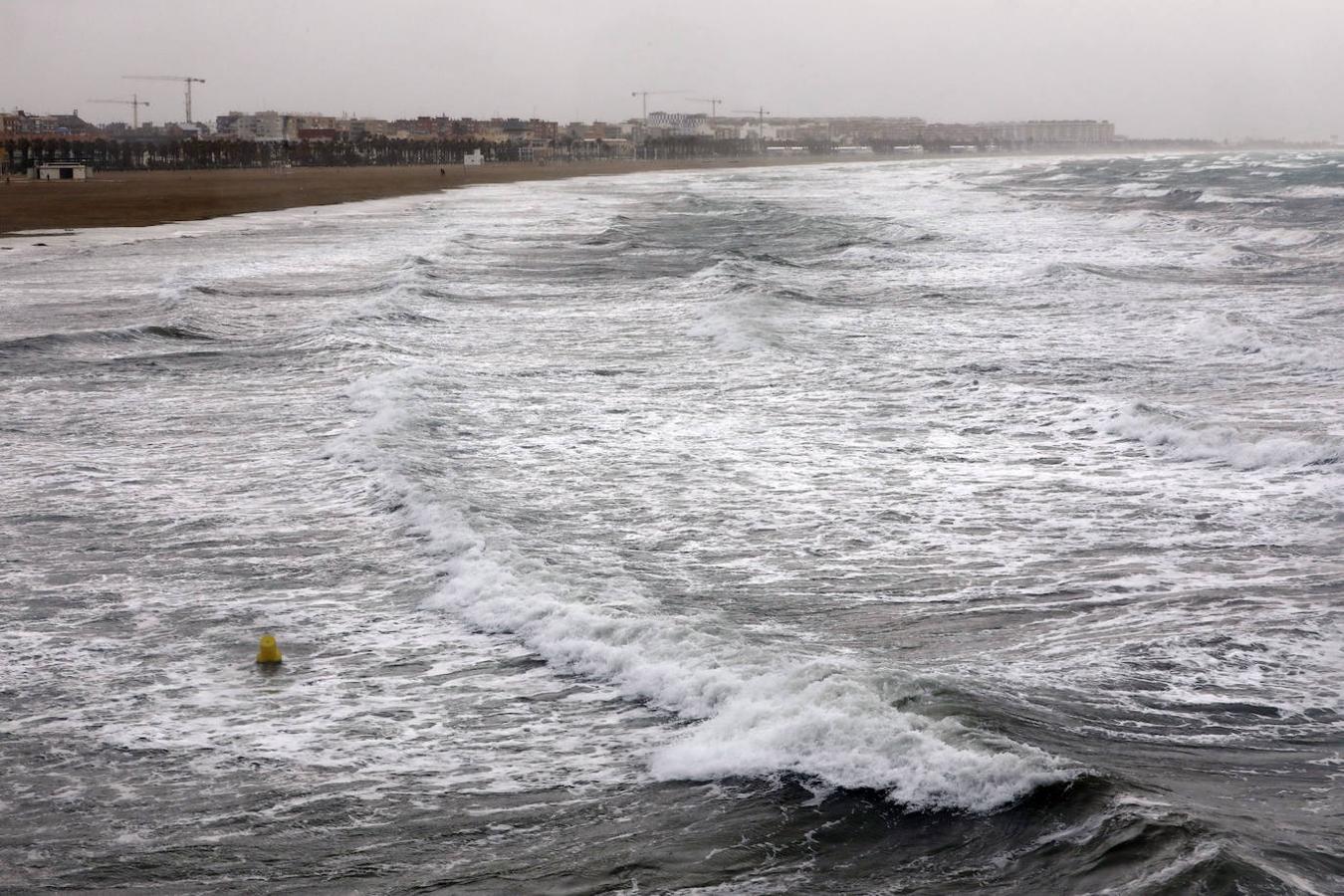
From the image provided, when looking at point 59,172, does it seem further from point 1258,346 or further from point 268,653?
point 268,653

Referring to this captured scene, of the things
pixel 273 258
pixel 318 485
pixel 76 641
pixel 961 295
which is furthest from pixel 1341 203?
pixel 76 641

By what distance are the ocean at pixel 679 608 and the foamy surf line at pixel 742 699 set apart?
3cm

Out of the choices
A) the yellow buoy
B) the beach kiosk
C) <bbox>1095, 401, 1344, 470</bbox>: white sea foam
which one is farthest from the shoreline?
the yellow buoy

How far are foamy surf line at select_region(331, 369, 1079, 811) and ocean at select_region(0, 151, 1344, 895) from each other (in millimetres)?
28

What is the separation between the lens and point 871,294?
26.2 meters

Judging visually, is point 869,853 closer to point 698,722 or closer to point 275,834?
point 698,722

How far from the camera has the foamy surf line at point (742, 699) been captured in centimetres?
611

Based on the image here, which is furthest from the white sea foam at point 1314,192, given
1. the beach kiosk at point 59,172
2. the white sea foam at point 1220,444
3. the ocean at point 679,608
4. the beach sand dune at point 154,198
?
the beach kiosk at point 59,172

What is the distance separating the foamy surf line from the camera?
6113 mm

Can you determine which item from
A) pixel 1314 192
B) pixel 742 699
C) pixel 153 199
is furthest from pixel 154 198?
pixel 742 699

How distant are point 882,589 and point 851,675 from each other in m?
1.97

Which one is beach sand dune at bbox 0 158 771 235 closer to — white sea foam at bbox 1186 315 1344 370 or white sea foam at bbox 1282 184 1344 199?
white sea foam at bbox 1186 315 1344 370

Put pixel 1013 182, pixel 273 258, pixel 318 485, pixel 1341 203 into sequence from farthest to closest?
pixel 1013 182 < pixel 1341 203 < pixel 273 258 < pixel 318 485

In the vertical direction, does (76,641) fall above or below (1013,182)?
below
